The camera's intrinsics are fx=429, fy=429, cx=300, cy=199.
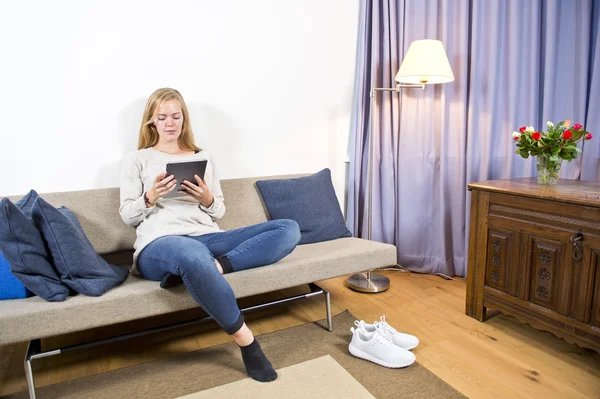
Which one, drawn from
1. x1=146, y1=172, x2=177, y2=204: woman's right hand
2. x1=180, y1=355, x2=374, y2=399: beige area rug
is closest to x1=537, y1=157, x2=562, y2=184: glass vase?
x1=180, y1=355, x2=374, y2=399: beige area rug

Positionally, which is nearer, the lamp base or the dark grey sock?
the dark grey sock

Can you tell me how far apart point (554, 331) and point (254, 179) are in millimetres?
1633

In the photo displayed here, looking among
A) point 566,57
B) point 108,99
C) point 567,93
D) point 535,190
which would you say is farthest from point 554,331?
point 108,99

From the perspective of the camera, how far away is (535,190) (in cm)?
183

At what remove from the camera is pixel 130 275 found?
1.84m

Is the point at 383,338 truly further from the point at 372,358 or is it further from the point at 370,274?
the point at 370,274

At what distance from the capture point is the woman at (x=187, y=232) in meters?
1.55

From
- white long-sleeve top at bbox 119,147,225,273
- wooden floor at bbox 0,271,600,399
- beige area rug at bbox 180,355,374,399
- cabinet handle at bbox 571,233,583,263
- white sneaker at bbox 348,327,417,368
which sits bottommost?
wooden floor at bbox 0,271,600,399

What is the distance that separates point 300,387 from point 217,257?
63cm

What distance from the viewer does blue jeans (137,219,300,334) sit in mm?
1530

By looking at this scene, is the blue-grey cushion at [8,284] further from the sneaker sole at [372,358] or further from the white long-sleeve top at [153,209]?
the sneaker sole at [372,358]

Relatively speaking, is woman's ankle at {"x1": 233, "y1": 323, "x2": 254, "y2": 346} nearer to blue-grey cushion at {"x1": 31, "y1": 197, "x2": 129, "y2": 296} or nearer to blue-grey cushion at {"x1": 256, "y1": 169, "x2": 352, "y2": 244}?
blue-grey cushion at {"x1": 31, "y1": 197, "x2": 129, "y2": 296}

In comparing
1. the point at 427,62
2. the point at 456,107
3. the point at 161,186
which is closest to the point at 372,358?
the point at 161,186

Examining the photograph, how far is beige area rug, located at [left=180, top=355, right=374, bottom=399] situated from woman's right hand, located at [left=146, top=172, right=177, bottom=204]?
792 millimetres
